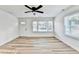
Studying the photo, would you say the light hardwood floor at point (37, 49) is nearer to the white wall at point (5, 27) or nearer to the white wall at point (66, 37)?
the white wall at point (66, 37)

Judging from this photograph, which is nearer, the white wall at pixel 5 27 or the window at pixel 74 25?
the window at pixel 74 25

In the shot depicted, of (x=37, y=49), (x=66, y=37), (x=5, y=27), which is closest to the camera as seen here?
(x=37, y=49)

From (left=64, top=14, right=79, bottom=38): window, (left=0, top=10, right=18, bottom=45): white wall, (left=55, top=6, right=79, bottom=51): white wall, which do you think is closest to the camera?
(left=64, top=14, right=79, bottom=38): window

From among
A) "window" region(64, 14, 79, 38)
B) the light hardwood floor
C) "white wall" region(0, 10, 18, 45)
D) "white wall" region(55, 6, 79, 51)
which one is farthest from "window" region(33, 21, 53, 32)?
"window" region(64, 14, 79, 38)

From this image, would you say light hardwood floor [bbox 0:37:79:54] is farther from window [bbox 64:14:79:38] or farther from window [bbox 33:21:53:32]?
window [bbox 33:21:53:32]

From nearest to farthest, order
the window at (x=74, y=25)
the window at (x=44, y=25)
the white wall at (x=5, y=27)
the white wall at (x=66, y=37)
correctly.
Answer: the window at (x=74, y=25) < the white wall at (x=66, y=37) < the white wall at (x=5, y=27) < the window at (x=44, y=25)

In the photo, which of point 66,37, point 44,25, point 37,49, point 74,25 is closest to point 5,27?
point 37,49

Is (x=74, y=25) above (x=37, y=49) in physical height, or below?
above

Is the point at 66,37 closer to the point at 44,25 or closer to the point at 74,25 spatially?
the point at 74,25

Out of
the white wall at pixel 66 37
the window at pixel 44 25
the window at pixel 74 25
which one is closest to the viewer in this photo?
the window at pixel 74 25

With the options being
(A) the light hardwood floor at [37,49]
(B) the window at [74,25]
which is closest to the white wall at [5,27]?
(A) the light hardwood floor at [37,49]

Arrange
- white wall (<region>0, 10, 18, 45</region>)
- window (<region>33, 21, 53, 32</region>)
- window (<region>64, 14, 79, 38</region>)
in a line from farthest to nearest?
window (<region>33, 21, 53, 32</region>)
white wall (<region>0, 10, 18, 45</region>)
window (<region>64, 14, 79, 38</region>)

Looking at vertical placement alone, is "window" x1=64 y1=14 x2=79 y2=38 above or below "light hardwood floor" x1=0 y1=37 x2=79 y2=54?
above
